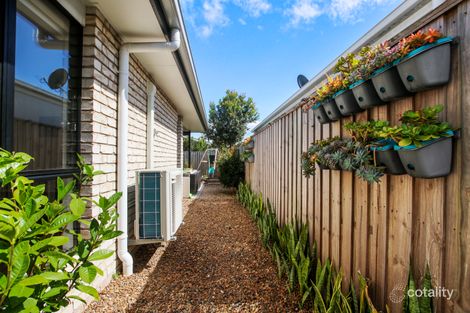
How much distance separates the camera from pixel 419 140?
36.8 inches

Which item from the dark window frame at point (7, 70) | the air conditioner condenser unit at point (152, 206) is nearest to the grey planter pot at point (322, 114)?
the air conditioner condenser unit at point (152, 206)

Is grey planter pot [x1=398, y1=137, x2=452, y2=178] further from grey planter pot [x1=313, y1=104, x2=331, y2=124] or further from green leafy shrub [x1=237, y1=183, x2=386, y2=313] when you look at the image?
grey planter pot [x1=313, y1=104, x2=331, y2=124]

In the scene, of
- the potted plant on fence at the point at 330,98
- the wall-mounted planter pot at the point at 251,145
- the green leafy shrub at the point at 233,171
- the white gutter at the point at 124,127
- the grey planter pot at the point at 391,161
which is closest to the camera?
the grey planter pot at the point at 391,161

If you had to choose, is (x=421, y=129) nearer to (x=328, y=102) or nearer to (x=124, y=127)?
(x=328, y=102)

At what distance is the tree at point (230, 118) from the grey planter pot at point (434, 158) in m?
19.0

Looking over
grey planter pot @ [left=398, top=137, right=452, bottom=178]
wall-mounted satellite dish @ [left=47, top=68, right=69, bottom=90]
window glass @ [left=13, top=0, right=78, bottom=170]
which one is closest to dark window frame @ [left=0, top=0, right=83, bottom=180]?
window glass @ [left=13, top=0, right=78, bottom=170]

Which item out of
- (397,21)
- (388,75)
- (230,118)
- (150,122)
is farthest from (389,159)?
(230,118)

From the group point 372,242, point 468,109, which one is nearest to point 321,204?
point 372,242

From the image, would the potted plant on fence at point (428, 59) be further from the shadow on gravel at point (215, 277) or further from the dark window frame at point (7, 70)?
the dark window frame at point (7, 70)

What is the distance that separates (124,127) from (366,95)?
7.32 ft

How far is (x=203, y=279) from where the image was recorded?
96.0 inches

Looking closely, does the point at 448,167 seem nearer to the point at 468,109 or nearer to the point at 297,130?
the point at 468,109

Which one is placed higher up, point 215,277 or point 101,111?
point 101,111

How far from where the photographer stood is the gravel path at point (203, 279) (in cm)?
199
